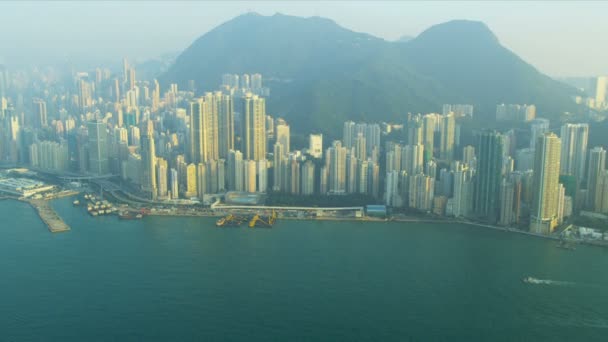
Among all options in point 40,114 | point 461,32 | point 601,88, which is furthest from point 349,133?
point 461,32

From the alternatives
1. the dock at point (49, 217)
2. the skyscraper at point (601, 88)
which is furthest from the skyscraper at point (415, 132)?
the skyscraper at point (601, 88)

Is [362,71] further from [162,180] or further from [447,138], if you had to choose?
[162,180]

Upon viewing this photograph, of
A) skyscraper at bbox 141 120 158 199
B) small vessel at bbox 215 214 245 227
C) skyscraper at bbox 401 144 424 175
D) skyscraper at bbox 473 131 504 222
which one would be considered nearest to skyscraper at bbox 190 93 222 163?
skyscraper at bbox 141 120 158 199

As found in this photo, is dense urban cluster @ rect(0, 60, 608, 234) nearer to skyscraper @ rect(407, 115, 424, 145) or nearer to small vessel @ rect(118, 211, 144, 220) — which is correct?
skyscraper @ rect(407, 115, 424, 145)

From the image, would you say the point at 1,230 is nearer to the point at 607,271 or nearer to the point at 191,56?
the point at 607,271

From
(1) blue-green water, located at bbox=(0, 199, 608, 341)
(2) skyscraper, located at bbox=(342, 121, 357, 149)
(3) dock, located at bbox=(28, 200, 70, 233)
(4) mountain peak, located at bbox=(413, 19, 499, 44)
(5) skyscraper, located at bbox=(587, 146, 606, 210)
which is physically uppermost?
(4) mountain peak, located at bbox=(413, 19, 499, 44)

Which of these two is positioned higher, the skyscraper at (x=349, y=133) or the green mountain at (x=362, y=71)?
the green mountain at (x=362, y=71)

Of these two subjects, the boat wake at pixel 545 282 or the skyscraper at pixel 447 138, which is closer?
the boat wake at pixel 545 282

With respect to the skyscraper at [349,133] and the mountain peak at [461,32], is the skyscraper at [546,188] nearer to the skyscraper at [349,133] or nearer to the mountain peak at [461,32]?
the skyscraper at [349,133]
